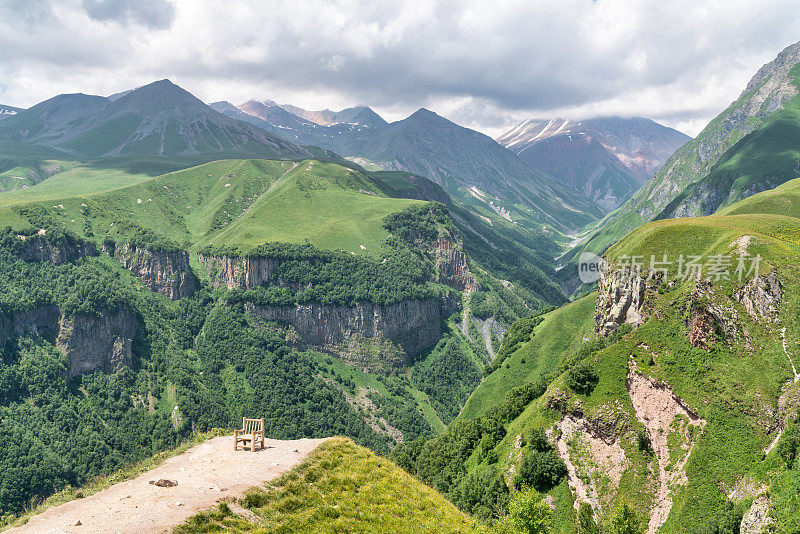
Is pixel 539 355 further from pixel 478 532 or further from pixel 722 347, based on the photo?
pixel 478 532

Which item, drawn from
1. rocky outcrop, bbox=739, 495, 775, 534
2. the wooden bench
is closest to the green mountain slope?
the wooden bench

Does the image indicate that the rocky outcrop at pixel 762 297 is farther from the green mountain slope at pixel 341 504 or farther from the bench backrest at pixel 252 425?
the bench backrest at pixel 252 425

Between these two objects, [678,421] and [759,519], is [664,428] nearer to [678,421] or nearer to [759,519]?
[678,421]

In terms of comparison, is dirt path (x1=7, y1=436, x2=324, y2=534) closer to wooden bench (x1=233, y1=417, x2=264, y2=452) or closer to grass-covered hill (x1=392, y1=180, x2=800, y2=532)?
wooden bench (x1=233, y1=417, x2=264, y2=452)

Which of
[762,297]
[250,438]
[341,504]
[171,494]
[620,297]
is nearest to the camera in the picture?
[171,494]

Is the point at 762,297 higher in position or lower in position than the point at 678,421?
higher

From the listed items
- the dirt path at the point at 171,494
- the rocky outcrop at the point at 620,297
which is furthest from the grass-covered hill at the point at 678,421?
the dirt path at the point at 171,494

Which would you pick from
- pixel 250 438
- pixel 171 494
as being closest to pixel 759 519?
pixel 250 438
